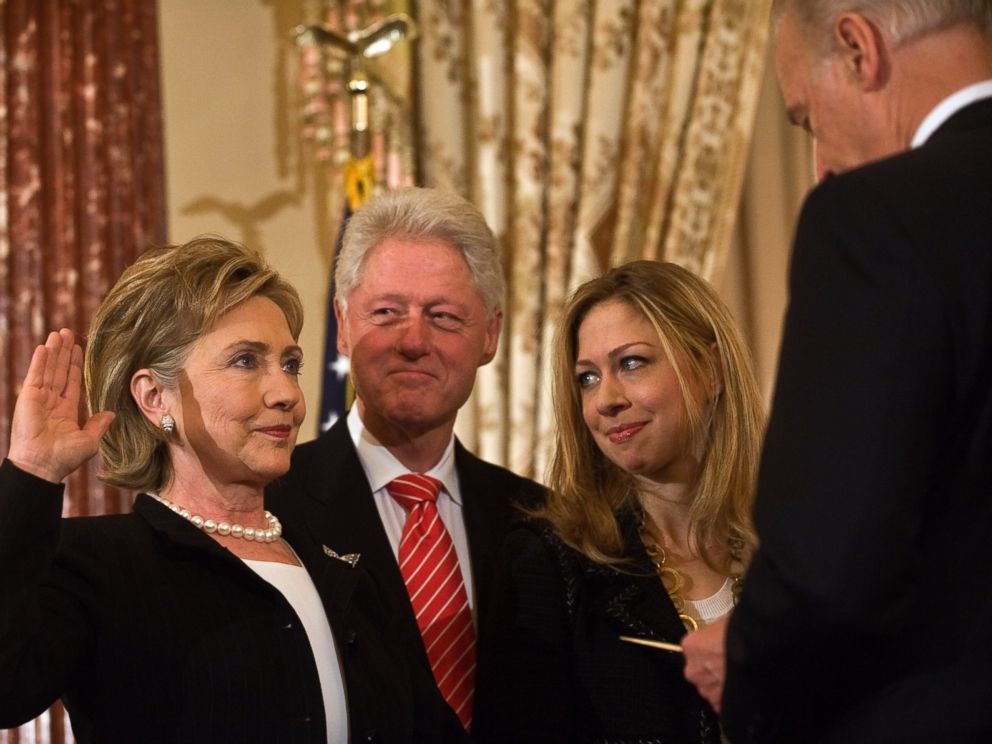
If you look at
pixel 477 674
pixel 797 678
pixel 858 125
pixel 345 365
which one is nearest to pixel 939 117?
pixel 858 125

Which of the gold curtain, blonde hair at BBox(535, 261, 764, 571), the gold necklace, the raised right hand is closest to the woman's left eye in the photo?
blonde hair at BBox(535, 261, 764, 571)

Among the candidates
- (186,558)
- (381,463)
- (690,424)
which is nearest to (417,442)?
(381,463)

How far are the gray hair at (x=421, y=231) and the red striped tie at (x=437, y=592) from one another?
1.68 feet

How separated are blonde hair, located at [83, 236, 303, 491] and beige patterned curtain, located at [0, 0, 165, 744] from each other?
187 cm

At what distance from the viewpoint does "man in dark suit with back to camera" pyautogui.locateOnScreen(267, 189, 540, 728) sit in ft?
9.10

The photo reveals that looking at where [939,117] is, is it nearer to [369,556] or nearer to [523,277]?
[369,556]

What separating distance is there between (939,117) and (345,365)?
3059 millimetres

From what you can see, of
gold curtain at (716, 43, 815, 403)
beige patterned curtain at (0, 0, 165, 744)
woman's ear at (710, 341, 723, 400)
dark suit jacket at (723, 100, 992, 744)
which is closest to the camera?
dark suit jacket at (723, 100, 992, 744)

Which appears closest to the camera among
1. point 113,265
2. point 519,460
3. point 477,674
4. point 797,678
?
point 797,678

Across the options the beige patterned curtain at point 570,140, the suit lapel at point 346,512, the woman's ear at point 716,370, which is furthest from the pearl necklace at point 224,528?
the beige patterned curtain at point 570,140

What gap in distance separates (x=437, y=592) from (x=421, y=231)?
2.79 feet

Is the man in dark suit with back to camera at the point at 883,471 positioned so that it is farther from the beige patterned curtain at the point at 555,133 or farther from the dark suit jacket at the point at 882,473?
the beige patterned curtain at the point at 555,133

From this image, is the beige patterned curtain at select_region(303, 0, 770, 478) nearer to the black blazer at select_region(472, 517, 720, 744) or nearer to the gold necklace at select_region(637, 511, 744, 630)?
the gold necklace at select_region(637, 511, 744, 630)

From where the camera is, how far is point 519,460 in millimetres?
4746
